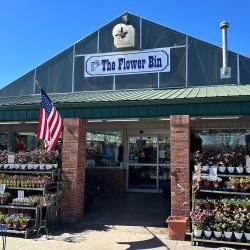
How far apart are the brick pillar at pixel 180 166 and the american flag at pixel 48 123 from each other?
3292 millimetres

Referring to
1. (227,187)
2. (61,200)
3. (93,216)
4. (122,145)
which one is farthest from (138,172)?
(227,187)

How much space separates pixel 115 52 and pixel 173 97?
572cm

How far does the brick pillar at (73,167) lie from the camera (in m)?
10.8

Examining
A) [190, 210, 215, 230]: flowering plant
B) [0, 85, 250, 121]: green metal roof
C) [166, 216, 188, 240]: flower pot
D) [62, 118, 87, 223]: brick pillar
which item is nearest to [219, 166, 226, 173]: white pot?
[190, 210, 215, 230]: flowering plant

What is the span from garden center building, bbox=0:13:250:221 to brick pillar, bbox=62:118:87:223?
31 millimetres

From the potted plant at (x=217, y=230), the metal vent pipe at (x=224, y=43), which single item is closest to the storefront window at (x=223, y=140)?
the metal vent pipe at (x=224, y=43)

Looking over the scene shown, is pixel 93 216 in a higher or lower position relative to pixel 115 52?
lower

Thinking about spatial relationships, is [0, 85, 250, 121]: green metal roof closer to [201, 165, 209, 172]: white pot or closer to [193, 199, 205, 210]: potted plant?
[201, 165, 209, 172]: white pot

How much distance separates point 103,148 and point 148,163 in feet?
7.25

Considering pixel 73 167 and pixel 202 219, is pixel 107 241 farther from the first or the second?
pixel 73 167

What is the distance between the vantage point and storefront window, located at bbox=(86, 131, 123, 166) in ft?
53.4

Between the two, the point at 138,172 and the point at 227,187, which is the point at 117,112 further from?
the point at 138,172

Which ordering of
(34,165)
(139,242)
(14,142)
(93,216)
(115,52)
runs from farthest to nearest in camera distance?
(14,142) → (115,52) → (93,216) → (34,165) → (139,242)

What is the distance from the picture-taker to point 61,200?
35.7 feet
